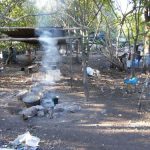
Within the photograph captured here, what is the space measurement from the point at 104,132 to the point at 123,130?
0.39 meters

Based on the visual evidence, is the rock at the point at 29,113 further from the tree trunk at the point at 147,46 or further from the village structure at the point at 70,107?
the tree trunk at the point at 147,46

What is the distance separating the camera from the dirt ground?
20.9 feet

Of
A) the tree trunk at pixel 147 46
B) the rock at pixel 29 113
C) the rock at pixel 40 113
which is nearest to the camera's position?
the rock at pixel 29 113

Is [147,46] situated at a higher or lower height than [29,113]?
higher

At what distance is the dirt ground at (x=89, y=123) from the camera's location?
6.36 meters

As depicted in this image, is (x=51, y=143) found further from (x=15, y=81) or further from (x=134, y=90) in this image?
(x=15, y=81)

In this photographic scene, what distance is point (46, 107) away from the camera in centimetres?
877

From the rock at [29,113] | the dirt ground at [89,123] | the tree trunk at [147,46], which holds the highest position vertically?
the tree trunk at [147,46]

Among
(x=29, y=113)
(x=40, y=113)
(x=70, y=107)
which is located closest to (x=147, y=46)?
(x=70, y=107)

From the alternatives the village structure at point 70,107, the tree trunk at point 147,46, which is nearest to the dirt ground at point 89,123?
the village structure at point 70,107

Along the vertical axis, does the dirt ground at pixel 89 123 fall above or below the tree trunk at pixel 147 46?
below

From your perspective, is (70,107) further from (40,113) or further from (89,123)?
(89,123)

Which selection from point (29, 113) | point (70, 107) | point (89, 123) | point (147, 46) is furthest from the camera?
point (147, 46)

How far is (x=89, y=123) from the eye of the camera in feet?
25.1
